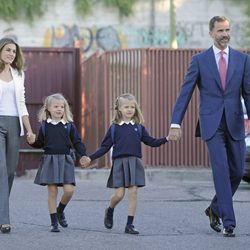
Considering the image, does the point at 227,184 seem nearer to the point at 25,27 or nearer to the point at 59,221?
the point at 59,221

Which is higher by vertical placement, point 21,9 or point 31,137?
point 21,9

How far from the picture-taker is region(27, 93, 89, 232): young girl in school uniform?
8906 millimetres

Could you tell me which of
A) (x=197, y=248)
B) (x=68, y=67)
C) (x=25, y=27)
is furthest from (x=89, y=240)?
(x=25, y=27)

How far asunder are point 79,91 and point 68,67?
0.67 metres

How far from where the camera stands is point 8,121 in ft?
28.6

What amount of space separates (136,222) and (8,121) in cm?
195

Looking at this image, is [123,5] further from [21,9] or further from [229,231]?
[229,231]

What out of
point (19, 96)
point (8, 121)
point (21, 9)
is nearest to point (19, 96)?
point (19, 96)

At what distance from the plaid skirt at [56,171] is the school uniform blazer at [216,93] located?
1.19 meters

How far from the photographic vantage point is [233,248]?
7711mm

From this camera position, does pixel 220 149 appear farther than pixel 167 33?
No

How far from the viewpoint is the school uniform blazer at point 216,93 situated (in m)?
8.54

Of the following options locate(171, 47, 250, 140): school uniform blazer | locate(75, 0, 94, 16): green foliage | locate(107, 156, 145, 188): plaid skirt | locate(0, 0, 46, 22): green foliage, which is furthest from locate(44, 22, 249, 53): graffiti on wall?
locate(171, 47, 250, 140): school uniform blazer

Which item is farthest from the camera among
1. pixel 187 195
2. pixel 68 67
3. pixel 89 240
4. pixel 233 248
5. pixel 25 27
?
pixel 25 27
